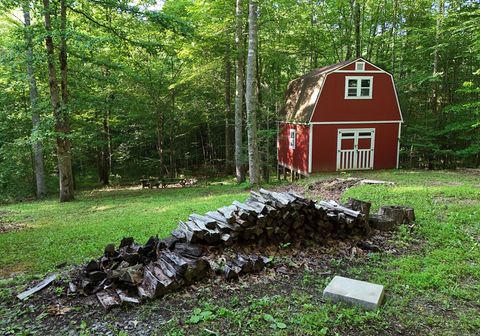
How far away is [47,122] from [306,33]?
14.7 metres

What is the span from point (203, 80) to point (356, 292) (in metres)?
16.3

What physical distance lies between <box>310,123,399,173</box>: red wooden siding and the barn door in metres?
0.19

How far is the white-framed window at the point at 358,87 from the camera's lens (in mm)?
15609

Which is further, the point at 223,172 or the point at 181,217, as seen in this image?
the point at 223,172

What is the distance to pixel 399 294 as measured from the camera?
12.7 feet

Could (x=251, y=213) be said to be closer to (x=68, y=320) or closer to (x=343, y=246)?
(x=343, y=246)

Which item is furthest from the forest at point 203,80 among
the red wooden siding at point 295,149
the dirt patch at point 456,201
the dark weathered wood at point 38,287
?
the dark weathered wood at point 38,287

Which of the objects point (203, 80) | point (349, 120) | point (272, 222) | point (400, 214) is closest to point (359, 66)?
point (349, 120)

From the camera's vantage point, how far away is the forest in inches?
512

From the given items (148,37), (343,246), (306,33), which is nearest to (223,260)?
(343,246)

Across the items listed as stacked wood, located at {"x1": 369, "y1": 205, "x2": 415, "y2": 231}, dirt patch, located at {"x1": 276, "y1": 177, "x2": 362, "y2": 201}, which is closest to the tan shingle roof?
dirt patch, located at {"x1": 276, "y1": 177, "x2": 362, "y2": 201}

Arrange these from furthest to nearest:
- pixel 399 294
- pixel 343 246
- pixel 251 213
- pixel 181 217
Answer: pixel 181 217 < pixel 343 246 < pixel 251 213 < pixel 399 294

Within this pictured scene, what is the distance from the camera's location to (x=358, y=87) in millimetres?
15734

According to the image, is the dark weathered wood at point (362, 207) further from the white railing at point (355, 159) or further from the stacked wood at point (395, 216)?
the white railing at point (355, 159)
